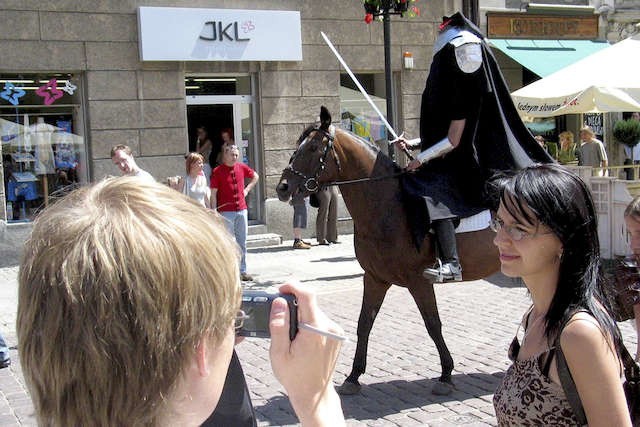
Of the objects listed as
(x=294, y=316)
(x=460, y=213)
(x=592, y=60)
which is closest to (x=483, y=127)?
(x=460, y=213)

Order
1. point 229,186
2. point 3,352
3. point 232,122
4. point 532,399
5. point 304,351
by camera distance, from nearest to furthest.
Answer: point 304,351 < point 532,399 < point 3,352 < point 229,186 < point 232,122

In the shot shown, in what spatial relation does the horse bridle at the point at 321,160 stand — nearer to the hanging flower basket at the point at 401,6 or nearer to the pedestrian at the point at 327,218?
the hanging flower basket at the point at 401,6

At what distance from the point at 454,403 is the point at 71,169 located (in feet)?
30.8

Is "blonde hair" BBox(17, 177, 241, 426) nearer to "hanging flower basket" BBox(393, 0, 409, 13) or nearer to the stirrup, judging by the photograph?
the stirrup

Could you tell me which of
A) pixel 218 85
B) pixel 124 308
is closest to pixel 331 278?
pixel 218 85

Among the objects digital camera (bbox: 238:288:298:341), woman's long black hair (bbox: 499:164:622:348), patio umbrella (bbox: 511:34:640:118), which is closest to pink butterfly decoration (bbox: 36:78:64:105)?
patio umbrella (bbox: 511:34:640:118)

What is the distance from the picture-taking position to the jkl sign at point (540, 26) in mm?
16828

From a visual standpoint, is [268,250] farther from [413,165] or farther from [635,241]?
[635,241]

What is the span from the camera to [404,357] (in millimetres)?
6520

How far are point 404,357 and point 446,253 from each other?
137 cm

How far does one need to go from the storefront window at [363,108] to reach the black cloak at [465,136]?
360 inches

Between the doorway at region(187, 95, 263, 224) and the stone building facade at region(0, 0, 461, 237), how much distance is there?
0.08 feet

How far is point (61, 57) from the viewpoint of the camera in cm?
1241

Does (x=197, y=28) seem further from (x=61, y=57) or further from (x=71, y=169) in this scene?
(x=71, y=169)
